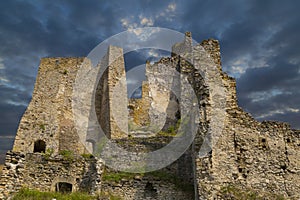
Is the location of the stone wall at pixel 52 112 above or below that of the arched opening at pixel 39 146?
above

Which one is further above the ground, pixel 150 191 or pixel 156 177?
pixel 156 177

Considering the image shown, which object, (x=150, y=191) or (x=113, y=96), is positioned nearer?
(x=150, y=191)

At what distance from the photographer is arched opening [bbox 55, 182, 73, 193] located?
42.1ft

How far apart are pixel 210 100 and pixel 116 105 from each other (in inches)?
378

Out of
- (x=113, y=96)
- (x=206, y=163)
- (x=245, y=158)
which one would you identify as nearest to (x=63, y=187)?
(x=206, y=163)

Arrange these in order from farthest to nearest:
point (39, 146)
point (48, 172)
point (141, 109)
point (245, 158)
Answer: point (141, 109), point (39, 146), point (48, 172), point (245, 158)

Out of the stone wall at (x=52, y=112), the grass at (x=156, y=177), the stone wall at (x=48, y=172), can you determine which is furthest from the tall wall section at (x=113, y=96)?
the stone wall at (x=48, y=172)

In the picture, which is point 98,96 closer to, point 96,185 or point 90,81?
point 90,81

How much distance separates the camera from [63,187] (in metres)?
13.1

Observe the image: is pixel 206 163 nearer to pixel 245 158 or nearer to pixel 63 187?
pixel 245 158

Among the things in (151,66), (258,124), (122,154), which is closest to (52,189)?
(122,154)

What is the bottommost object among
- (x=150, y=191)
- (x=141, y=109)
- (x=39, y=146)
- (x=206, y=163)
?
(x=150, y=191)

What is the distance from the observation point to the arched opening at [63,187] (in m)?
12.8

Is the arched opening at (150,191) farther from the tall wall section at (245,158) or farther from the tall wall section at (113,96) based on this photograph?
the tall wall section at (113,96)
